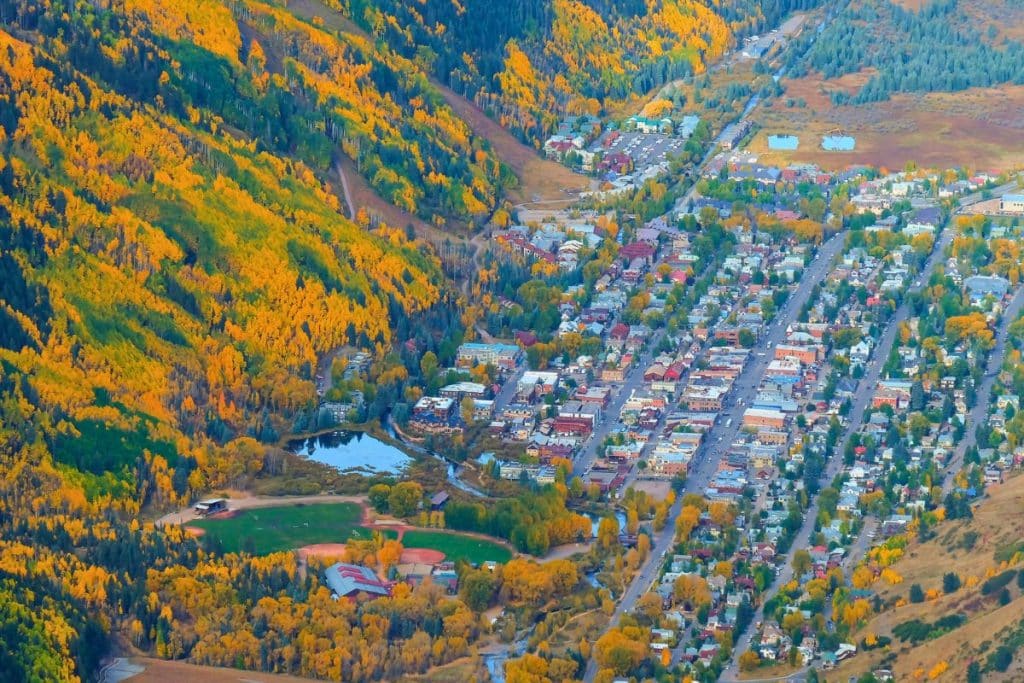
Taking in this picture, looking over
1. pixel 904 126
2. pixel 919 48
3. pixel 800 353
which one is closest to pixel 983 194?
pixel 904 126

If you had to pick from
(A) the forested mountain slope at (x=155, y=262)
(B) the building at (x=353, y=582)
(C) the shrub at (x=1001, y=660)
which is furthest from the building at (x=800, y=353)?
(C) the shrub at (x=1001, y=660)

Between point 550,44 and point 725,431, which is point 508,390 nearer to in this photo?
point 725,431

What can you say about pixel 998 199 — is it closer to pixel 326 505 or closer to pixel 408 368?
pixel 408 368

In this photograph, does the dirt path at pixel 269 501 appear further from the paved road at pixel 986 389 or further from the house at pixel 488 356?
the paved road at pixel 986 389

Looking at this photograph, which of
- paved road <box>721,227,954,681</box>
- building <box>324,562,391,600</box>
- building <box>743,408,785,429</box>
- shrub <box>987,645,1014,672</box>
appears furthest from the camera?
building <box>743,408,785,429</box>

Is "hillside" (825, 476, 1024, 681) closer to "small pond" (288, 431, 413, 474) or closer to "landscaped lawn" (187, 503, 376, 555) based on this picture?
"landscaped lawn" (187, 503, 376, 555)

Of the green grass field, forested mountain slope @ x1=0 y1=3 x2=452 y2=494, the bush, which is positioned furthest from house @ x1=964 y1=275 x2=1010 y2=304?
the bush
